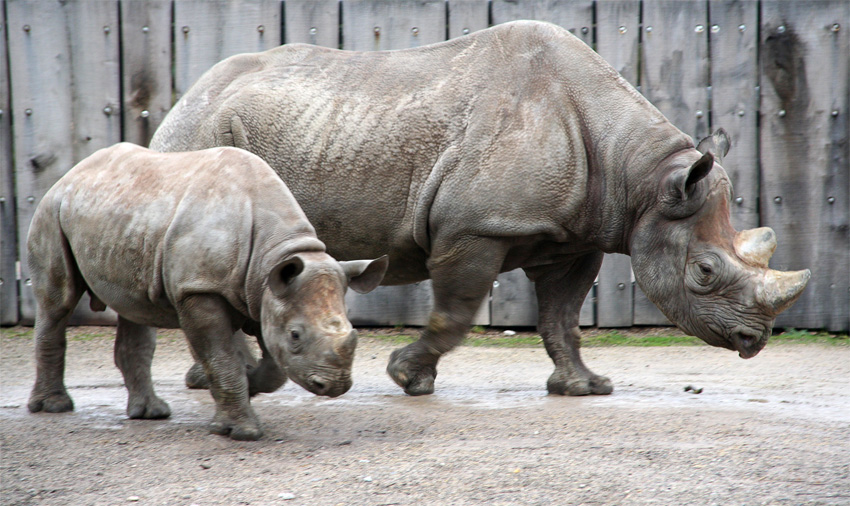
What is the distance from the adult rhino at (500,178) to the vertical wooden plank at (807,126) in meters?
2.37

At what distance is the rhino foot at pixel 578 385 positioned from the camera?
17.6 ft

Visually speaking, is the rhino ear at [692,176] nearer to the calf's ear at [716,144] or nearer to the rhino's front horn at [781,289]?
the calf's ear at [716,144]

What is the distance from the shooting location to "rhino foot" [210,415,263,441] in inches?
162

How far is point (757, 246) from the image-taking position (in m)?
4.82

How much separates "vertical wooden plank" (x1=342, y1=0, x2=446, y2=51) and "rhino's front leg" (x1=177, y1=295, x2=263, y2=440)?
366 cm

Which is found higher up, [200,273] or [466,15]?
[466,15]

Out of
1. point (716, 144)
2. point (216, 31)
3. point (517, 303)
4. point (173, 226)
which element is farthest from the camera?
point (517, 303)

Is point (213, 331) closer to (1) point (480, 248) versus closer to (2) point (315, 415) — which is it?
(2) point (315, 415)

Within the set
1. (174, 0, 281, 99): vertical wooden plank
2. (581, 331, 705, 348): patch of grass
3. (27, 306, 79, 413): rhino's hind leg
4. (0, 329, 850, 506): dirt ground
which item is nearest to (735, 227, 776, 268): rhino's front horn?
(0, 329, 850, 506): dirt ground

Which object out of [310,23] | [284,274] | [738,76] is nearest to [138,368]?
[284,274]

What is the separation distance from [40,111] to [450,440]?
4812 millimetres

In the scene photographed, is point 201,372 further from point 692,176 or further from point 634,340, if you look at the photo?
point 634,340

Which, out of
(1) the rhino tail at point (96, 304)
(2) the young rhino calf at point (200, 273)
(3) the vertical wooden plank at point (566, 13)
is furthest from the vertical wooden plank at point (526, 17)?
(1) the rhino tail at point (96, 304)

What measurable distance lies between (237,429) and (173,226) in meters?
0.92
